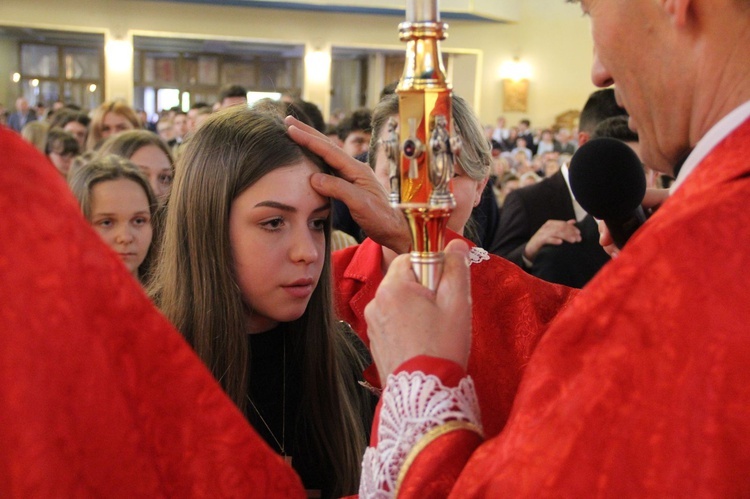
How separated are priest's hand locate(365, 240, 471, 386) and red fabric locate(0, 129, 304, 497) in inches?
9.0

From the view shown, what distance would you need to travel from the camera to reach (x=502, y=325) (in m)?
1.84

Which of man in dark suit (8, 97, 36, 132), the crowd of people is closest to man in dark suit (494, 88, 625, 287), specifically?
the crowd of people

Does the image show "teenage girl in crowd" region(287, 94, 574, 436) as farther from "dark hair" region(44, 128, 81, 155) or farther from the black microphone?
"dark hair" region(44, 128, 81, 155)

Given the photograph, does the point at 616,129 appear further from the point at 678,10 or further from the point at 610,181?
the point at 678,10

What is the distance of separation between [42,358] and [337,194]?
40.1 inches

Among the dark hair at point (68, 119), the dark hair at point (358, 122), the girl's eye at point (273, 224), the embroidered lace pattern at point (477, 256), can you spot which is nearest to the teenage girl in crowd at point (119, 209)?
the girl's eye at point (273, 224)

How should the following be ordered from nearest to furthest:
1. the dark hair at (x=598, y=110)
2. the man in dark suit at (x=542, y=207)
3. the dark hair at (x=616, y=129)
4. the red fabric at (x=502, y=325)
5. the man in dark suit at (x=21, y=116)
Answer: the red fabric at (x=502, y=325) < the dark hair at (x=616, y=129) < the man in dark suit at (x=542, y=207) < the dark hair at (x=598, y=110) < the man in dark suit at (x=21, y=116)

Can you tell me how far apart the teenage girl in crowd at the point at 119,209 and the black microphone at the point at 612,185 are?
5.91 ft

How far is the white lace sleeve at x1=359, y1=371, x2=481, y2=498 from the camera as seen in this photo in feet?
3.41

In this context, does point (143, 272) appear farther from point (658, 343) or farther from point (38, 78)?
point (38, 78)

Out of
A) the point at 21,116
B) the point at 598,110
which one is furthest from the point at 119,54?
the point at 598,110

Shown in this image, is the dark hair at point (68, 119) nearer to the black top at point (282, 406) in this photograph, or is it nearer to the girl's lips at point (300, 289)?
the black top at point (282, 406)

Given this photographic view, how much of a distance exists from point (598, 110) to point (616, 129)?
16.0 inches

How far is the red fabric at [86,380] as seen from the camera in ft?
2.75
